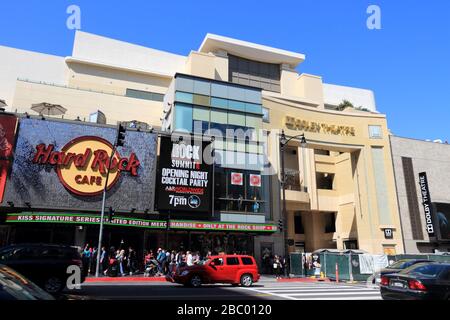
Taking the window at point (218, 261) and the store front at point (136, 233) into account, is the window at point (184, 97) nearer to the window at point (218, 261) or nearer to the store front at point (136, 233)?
the store front at point (136, 233)

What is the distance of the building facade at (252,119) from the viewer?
110 ft

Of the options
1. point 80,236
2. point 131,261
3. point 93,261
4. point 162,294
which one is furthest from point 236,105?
point 162,294

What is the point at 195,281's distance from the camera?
17219 millimetres

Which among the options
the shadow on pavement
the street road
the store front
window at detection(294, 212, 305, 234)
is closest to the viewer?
the shadow on pavement

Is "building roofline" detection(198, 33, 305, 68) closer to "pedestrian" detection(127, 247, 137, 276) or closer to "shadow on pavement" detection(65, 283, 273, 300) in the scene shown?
"pedestrian" detection(127, 247, 137, 276)

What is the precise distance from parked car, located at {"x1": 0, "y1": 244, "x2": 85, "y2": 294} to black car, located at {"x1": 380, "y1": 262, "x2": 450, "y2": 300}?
10.9m

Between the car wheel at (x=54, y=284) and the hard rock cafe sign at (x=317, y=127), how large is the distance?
29.4m

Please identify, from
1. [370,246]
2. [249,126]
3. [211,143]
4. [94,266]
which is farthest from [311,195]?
[94,266]

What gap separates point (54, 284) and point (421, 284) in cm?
1179

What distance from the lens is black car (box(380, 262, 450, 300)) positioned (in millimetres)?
9820

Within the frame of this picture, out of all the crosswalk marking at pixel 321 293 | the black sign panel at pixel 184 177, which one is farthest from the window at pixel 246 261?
the black sign panel at pixel 184 177

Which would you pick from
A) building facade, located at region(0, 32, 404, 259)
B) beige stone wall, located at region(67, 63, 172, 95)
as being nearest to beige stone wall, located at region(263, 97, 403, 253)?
building facade, located at region(0, 32, 404, 259)
